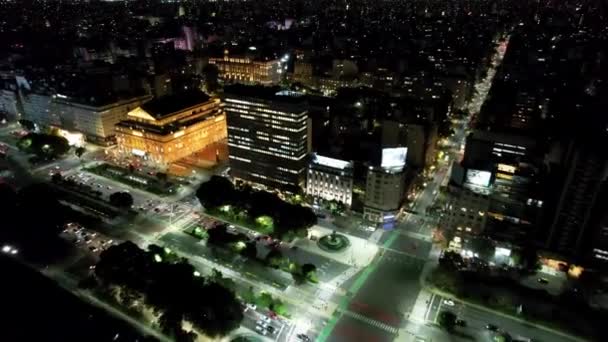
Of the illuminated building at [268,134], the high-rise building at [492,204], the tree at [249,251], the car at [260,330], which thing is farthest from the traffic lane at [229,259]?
the high-rise building at [492,204]

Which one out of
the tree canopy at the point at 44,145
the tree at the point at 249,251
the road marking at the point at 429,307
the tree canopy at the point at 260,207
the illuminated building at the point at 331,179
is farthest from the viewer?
the tree canopy at the point at 44,145

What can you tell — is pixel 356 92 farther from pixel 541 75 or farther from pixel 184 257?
pixel 184 257

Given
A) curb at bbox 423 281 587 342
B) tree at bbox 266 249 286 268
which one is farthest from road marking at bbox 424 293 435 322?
tree at bbox 266 249 286 268

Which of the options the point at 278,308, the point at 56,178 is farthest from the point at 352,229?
the point at 56,178

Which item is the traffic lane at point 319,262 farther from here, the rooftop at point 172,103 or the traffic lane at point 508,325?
the rooftop at point 172,103

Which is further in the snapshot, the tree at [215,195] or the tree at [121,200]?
the tree at [121,200]

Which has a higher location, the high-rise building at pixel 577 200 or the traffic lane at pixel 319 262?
the high-rise building at pixel 577 200
